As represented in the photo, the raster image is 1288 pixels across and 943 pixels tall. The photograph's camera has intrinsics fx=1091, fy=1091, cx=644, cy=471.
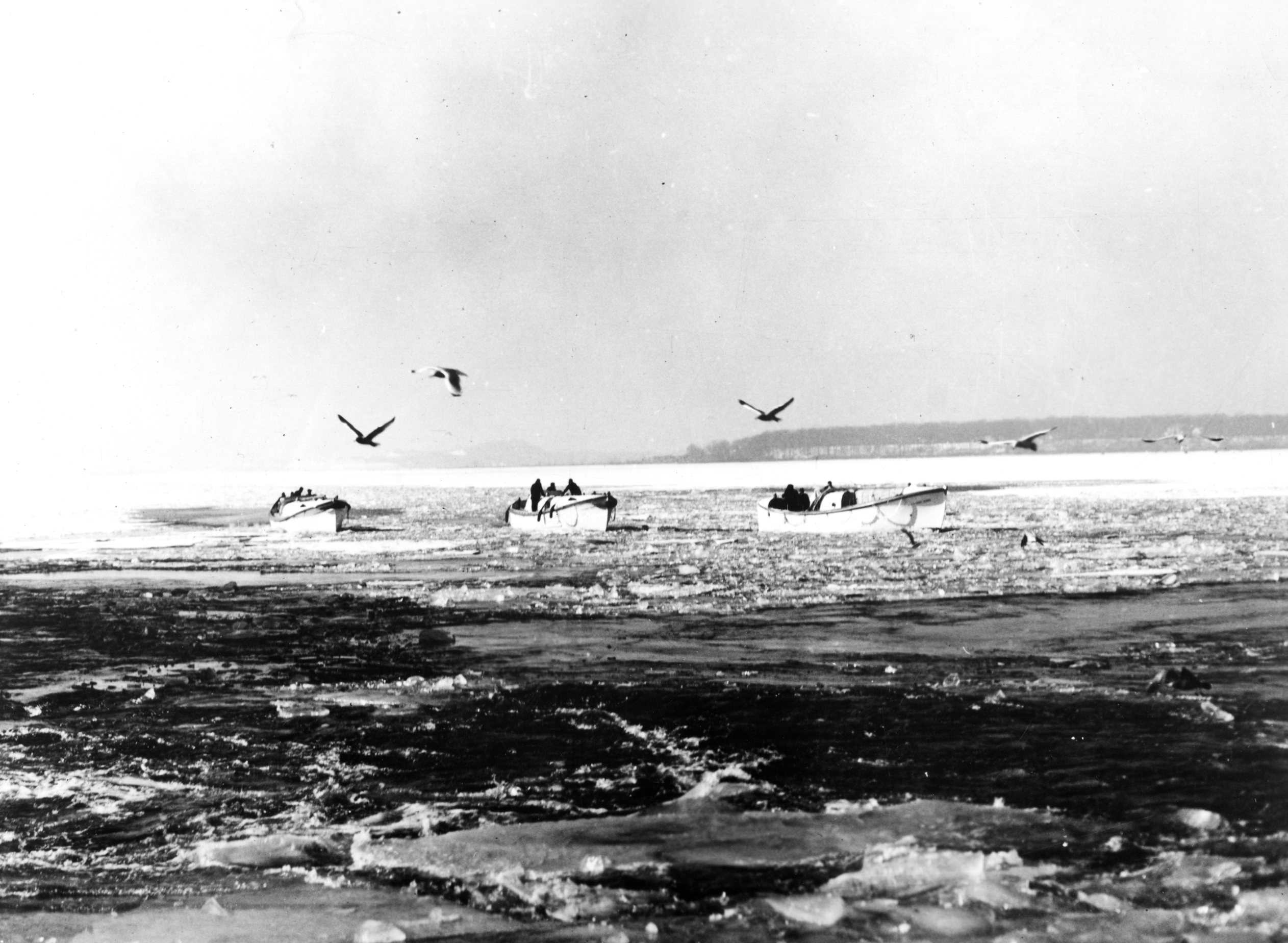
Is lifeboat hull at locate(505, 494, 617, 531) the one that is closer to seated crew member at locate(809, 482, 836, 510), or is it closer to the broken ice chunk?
seated crew member at locate(809, 482, 836, 510)

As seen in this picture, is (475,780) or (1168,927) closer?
(1168,927)

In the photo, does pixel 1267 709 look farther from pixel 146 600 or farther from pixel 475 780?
pixel 146 600

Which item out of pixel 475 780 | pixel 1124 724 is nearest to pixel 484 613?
pixel 475 780

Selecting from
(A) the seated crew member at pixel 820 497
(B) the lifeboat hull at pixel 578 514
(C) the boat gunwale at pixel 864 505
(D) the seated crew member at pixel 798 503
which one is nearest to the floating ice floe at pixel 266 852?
(C) the boat gunwale at pixel 864 505

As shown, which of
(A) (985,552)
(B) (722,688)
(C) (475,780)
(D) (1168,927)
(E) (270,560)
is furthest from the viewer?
(E) (270,560)

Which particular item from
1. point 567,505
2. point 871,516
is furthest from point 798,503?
point 567,505

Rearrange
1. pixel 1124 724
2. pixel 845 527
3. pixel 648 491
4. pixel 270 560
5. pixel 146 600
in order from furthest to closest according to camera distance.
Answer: pixel 648 491, pixel 845 527, pixel 270 560, pixel 146 600, pixel 1124 724

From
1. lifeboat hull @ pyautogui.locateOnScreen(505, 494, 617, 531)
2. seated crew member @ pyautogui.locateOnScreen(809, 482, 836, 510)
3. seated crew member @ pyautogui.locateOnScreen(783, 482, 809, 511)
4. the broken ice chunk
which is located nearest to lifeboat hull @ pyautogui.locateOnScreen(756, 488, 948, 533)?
seated crew member @ pyautogui.locateOnScreen(809, 482, 836, 510)

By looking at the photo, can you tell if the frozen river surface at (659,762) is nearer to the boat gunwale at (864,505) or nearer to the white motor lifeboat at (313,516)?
the boat gunwale at (864,505)
